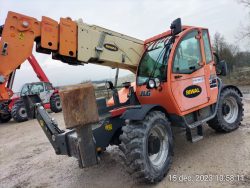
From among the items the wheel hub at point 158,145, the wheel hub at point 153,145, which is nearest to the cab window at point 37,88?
the wheel hub at point 158,145

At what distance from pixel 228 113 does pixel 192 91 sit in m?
1.80

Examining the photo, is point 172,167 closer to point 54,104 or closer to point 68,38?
point 68,38

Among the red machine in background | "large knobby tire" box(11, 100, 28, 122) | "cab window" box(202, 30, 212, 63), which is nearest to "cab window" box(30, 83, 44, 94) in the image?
the red machine in background

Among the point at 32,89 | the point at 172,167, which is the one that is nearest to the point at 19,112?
the point at 32,89

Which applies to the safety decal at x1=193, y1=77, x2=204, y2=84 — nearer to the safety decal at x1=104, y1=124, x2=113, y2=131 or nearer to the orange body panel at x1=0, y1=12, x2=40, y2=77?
the safety decal at x1=104, y1=124, x2=113, y2=131

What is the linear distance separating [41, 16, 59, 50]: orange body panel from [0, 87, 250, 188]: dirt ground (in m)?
2.27

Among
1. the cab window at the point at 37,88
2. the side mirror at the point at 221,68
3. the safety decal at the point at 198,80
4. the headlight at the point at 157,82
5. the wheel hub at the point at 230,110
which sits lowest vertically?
the wheel hub at the point at 230,110

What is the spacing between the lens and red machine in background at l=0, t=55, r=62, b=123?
14.1 meters

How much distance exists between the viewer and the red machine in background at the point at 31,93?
14086 millimetres

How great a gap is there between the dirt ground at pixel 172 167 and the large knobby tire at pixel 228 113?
18 cm

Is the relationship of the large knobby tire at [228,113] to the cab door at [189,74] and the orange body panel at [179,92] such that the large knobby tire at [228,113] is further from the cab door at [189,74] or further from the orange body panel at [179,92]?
the cab door at [189,74]

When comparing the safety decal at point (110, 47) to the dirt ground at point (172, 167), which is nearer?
the dirt ground at point (172, 167)

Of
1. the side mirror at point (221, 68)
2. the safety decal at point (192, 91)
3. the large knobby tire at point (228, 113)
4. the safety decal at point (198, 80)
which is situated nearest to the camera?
the safety decal at point (192, 91)

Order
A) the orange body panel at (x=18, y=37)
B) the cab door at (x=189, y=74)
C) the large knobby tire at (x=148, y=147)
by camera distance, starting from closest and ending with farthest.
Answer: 1. the large knobby tire at (x=148, y=147)
2. the orange body panel at (x=18, y=37)
3. the cab door at (x=189, y=74)
